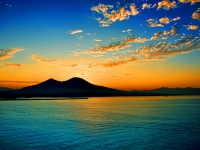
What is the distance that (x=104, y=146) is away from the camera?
894 inches

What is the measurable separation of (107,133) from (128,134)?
9.75ft

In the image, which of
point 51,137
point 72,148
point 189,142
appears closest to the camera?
point 72,148

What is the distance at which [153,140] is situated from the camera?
83.5 feet

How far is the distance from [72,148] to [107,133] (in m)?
8.65

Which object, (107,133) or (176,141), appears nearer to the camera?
(176,141)

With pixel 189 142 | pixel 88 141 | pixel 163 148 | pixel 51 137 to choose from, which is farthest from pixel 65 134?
A: pixel 189 142

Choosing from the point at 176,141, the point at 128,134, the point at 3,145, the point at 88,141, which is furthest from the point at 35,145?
the point at 176,141

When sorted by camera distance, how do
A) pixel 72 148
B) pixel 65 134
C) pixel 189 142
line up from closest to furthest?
pixel 72 148, pixel 189 142, pixel 65 134

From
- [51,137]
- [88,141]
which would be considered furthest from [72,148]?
[51,137]

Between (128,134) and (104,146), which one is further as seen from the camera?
(128,134)

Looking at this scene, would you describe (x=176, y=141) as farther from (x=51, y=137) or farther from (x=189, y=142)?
(x=51, y=137)

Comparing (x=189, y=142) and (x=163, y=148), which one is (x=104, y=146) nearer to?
(x=163, y=148)

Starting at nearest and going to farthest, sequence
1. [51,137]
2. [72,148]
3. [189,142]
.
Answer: [72,148] < [189,142] < [51,137]

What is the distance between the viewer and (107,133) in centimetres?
2956
